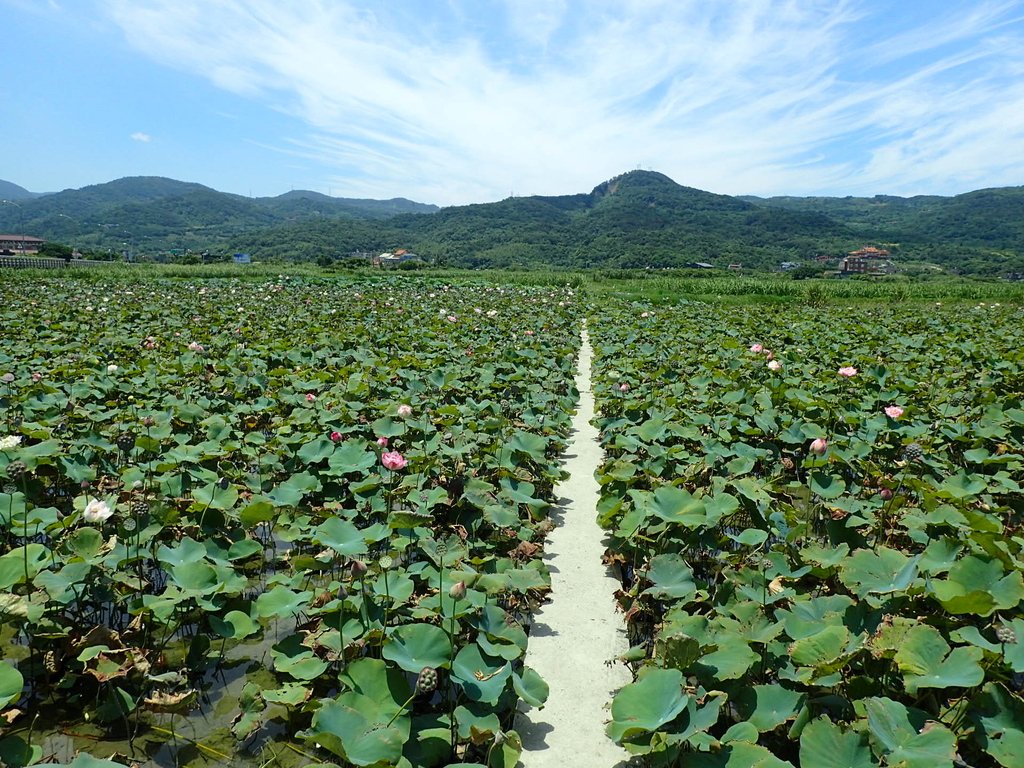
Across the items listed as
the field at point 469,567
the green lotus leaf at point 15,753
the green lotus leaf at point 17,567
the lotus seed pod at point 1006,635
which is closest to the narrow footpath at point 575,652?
the field at point 469,567

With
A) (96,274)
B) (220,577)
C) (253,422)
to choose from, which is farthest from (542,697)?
(96,274)

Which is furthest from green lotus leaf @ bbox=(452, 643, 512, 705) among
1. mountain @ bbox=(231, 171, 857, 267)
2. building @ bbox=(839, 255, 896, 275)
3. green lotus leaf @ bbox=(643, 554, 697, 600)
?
building @ bbox=(839, 255, 896, 275)

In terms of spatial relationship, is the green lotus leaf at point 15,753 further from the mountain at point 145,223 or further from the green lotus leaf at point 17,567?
the mountain at point 145,223

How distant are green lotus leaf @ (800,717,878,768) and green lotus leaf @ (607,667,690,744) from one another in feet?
1.07

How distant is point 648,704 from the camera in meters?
1.84

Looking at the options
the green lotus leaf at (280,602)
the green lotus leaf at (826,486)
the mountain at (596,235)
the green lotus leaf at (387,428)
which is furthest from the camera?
the mountain at (596,235)

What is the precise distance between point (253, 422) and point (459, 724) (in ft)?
11.9

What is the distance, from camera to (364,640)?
2111 millimetres

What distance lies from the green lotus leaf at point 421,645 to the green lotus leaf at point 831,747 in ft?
3.57

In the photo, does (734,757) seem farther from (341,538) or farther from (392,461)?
(392,461)

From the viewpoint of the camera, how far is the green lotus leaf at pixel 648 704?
1752 mm

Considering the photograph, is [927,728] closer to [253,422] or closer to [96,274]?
[253,422]

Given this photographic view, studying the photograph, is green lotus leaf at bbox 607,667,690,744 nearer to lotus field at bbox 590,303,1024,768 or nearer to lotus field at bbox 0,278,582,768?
lotus field at bbox 590,303,1024,768

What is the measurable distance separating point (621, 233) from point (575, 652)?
103733 millimetres
